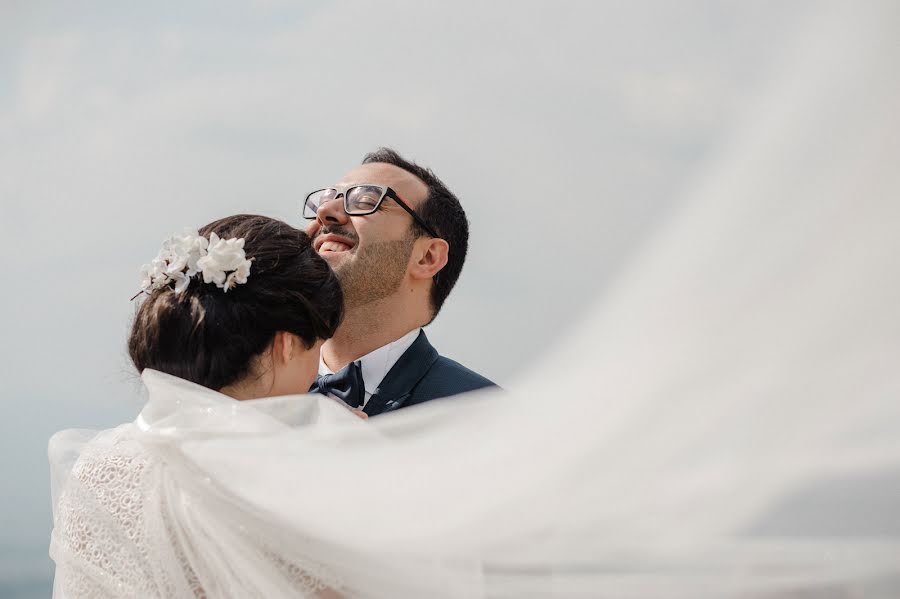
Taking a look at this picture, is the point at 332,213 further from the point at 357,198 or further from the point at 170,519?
the point at 170,519

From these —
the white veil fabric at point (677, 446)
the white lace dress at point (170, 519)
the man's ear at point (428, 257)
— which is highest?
the man's ear at point (428, 257)

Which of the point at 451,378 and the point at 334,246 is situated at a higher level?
the point at 334,246

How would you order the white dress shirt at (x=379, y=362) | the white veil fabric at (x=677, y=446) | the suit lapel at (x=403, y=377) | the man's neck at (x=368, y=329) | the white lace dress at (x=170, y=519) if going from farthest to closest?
the man's neck at (x=368, y=329), the white dress shirt at (x=379, y=362), the suit lapel at (x=403, y=377), the white lace dress at (x=170, y=519), the white veil fabric at (x=677, y=446)

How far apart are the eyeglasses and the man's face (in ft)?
0.07

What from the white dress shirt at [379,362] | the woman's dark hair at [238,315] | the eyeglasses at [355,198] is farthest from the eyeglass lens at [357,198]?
the woman's dark hair at [238,315]

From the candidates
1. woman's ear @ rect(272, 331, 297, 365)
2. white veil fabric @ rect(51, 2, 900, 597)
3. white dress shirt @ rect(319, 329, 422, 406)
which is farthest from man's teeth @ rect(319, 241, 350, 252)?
white veil fabric @ rect(51, 2, 900, 597)

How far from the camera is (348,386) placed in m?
3.78

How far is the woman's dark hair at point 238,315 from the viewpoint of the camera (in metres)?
2.35

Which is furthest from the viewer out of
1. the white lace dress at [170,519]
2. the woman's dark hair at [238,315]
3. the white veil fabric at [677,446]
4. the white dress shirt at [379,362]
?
the white dress shirt at [379,362]

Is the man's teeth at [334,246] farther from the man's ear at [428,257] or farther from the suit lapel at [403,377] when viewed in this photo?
the suit lapel at [403,377]

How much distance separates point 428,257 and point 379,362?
625mm

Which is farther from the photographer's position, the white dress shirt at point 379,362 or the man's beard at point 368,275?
the man's beard at point 368,275

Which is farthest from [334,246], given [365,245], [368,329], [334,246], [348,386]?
[348,386]

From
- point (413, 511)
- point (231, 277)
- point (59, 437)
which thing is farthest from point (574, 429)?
point (59, 437)
